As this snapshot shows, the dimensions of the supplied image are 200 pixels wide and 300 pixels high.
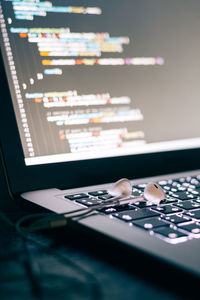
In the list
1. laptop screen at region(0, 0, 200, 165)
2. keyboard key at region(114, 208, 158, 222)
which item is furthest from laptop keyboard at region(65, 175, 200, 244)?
laptop screen at region(0, 0, 200, 165)

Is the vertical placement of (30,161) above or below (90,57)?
below

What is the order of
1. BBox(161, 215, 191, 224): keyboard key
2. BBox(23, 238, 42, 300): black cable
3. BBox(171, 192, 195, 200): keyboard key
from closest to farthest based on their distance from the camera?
BBox(23, 238, 42, 300): black cable
BBox(161, 215, 191, 224): keyboard key
BBox(171, 192, 195, 200): keyboard key

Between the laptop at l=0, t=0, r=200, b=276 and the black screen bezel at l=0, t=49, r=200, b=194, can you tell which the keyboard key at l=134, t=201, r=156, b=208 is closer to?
the laptop at l=0, t=0, r=200, b=276

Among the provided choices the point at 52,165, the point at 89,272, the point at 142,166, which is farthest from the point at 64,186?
the point at 89,272

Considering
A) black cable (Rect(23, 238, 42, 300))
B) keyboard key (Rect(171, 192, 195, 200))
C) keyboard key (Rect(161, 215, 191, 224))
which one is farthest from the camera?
keyboard key (Rect(171, 192, 195, 200))

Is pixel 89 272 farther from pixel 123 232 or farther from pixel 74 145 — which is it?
pixel 74 145

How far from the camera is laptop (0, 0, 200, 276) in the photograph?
0.56 meters

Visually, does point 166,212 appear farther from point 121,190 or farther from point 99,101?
point 99,101

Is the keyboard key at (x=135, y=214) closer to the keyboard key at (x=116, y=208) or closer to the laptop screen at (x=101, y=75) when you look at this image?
the keyboard key at (x=116, y=208)

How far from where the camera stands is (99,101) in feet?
2.09

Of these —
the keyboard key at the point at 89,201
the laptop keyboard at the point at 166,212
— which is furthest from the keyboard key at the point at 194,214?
the keyboard key at the point at 89,201

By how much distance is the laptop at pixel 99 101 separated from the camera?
56cm

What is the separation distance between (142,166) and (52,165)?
0.15 m

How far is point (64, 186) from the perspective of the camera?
596 mm
